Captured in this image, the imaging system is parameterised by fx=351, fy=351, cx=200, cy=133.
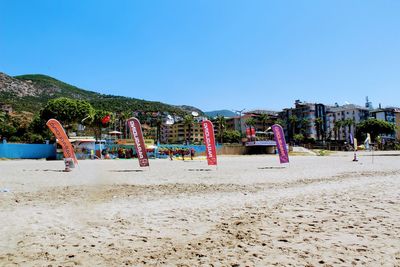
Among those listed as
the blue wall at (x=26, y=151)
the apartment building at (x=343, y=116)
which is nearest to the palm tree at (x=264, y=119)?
the apartment building at (x=343, y=116)

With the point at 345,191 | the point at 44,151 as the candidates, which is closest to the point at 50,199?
the point at 345,191

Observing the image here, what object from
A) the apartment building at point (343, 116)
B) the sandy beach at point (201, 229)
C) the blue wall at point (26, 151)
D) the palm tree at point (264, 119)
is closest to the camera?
the sandy beach at point (201, 229)

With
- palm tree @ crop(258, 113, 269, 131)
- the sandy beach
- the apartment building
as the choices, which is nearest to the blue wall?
the sandy beach

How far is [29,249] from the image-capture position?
640cm

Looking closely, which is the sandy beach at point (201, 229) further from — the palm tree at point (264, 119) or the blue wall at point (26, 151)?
the palm tree at point (264, 119)

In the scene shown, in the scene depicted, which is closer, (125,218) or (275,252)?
(275,252)

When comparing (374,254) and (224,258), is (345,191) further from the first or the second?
(224,258)

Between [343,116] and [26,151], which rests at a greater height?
[343,116]

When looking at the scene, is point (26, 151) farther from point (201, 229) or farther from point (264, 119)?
point (264, 119)

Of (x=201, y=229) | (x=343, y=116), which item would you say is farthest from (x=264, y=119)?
(x=201, y=229)

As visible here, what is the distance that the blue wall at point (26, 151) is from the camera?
51.9 metres

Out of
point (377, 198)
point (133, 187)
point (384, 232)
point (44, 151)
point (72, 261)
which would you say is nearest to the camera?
point (72, 261)

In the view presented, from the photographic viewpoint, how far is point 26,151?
54.4 meters

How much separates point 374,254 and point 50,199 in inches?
407
